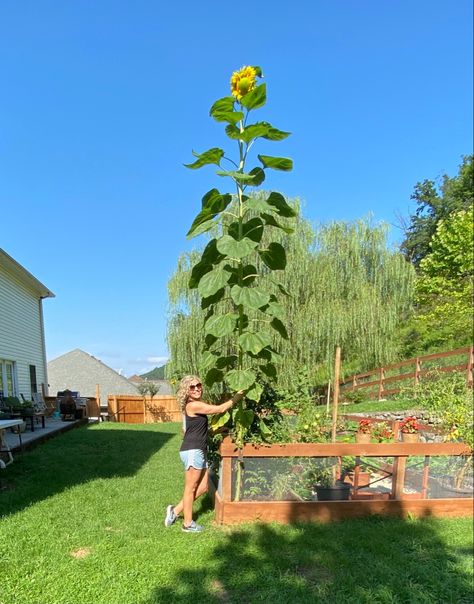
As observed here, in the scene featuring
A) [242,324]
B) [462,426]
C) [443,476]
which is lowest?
[443,476]

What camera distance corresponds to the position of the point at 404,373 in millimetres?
14172

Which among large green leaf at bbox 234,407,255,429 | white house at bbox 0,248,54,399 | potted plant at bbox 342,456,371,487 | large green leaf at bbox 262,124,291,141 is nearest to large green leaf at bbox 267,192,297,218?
large green leaf at bbox 262,124,291,141

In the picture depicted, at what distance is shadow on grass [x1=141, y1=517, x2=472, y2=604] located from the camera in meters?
2.57

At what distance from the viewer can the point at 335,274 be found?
46.5 ft

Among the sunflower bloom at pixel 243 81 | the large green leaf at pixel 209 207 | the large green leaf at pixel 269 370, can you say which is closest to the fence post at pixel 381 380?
the large green leaf at pixel 269 370

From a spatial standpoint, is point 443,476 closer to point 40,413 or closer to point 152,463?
point 152,463

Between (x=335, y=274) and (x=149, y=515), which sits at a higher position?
(x=335, y=274)

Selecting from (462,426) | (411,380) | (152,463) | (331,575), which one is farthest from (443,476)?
(411,380)

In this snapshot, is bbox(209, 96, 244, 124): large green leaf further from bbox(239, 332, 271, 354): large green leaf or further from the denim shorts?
the denim shorts

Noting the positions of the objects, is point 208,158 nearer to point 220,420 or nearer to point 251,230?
point 251,230

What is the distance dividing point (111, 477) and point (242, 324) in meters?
3.46

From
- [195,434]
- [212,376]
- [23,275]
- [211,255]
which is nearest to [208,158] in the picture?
[211,255]

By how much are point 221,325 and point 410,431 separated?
2372mm

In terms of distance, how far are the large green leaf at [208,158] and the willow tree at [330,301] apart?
998cm
